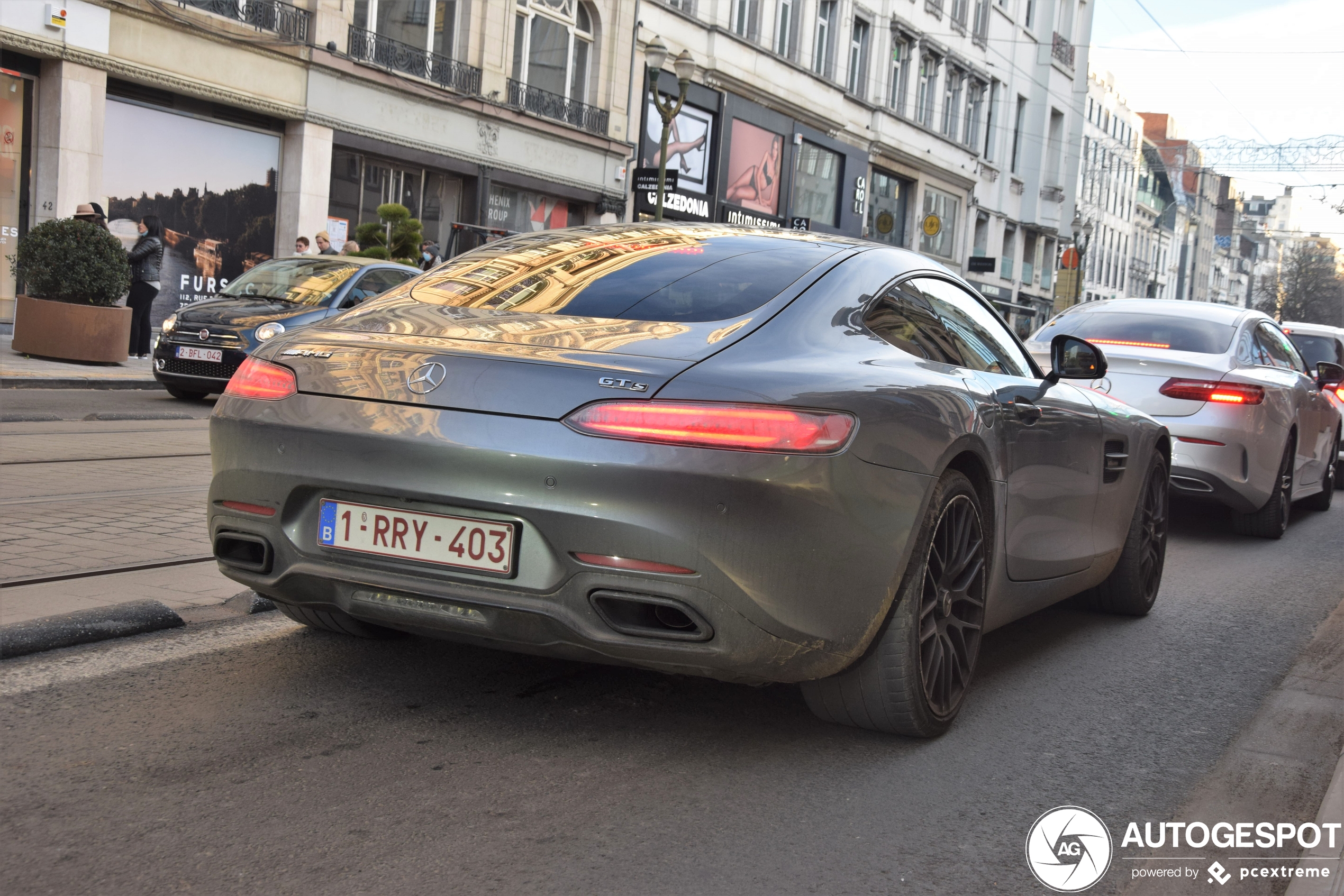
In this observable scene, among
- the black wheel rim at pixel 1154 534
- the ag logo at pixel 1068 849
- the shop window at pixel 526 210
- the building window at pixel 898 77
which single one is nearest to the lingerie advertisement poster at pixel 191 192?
the shop window at pixel 526 210

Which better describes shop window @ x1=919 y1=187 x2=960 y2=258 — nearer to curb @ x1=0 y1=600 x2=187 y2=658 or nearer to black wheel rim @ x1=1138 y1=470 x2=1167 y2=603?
black wheel rim @ x1=1138 y1=470 x2=1167 y2=603

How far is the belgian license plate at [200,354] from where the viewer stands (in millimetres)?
12836

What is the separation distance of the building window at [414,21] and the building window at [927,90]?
Answer: 2221cm

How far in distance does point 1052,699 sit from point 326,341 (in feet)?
8.40

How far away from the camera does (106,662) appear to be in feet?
13.2

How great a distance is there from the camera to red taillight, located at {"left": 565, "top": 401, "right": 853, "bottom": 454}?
314 centimetres

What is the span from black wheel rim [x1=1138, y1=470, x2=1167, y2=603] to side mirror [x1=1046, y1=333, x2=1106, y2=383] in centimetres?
106

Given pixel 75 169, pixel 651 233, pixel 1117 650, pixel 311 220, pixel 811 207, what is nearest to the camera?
pixel 651 233

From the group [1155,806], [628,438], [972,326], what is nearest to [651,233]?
[972,326]

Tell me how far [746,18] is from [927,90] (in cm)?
1294

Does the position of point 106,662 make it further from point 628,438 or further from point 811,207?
point 811,207

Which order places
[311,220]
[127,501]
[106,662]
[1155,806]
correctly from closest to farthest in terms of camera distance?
1. [1155,806]
2. [106,662]
3. [127,501]
4. [311,220]

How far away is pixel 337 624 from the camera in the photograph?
169 inches

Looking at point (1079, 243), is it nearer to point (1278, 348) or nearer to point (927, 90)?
point (927, 90)
